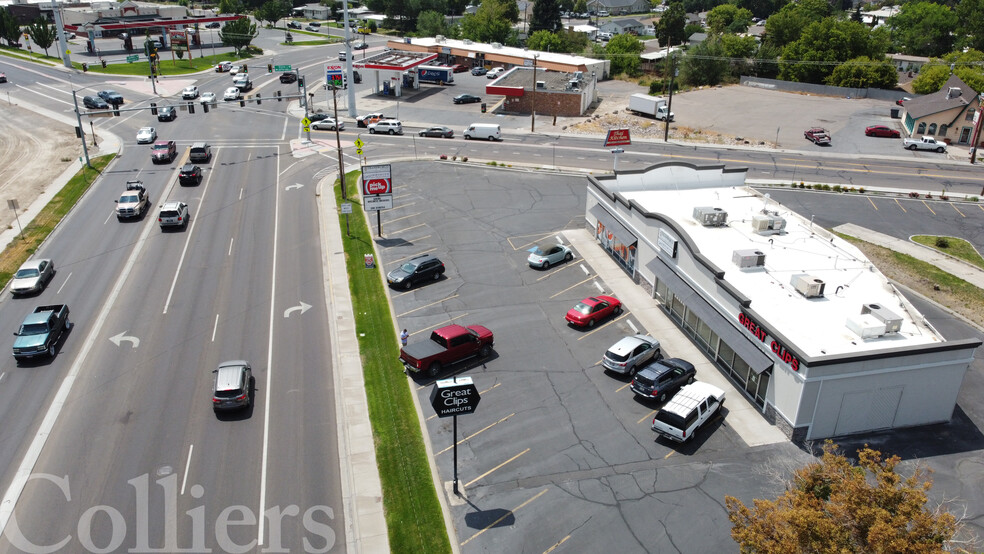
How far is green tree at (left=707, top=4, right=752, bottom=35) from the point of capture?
561 feet

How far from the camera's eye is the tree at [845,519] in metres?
15.1

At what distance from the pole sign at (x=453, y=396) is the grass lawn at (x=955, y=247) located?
41.4 meters

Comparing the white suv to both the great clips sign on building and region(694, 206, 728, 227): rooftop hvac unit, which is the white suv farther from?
the great clips sign on building

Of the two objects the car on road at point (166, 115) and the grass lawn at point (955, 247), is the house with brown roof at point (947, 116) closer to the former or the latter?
the grass lawn at point (955, 247)

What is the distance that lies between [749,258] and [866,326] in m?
7.33

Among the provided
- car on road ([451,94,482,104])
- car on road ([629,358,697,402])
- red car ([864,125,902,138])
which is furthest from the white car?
red car ([864,125,902,138])

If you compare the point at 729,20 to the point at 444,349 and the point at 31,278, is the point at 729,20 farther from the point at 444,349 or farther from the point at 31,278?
the point at 31,278

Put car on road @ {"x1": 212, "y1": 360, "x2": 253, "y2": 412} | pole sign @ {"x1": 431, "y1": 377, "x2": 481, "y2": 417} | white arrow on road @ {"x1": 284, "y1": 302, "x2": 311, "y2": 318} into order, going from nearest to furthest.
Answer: pole sign @ {"x1": 431, "y1": 377, "x2": 481, "y2": 417} < car on road @ {"x1": 212, "y1": 360, "x2": 253, "y2": 412} < white arrow on road @ {"x1": 284, "y1": 302, "x2": 311, "y2": 318}

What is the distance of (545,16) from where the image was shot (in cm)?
15450

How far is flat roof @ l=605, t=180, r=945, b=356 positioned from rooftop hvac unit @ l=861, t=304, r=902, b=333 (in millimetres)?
322

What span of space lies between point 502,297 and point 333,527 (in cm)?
1949

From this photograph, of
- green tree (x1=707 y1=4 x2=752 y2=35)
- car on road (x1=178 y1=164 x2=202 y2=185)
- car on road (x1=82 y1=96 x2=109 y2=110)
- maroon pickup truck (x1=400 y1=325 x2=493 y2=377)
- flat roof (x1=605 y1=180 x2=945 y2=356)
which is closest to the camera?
flat roof (x1=605 y1=180 x2=945 y2=356)

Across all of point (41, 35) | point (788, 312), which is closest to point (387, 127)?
point (788, 312)

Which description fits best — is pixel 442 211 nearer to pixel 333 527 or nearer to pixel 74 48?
pixel 333 527
